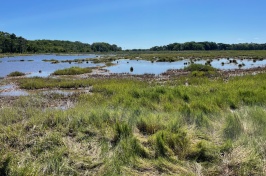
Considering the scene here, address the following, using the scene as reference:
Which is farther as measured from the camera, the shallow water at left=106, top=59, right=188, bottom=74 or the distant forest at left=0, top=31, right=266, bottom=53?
the distant forest at left=0, top=31, right=266, bottom=53

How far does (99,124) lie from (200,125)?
2.75m

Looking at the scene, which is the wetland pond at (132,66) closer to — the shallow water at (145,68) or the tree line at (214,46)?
the shallow water at (145,68)

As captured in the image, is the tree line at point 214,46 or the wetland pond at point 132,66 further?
the tree line at point 214,46

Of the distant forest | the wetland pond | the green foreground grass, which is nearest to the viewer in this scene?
the green foreground grass

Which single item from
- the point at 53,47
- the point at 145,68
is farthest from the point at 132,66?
the point at 53,47

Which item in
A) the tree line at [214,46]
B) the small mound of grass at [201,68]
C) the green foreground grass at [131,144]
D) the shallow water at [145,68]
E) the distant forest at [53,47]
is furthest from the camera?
the tree line at [214,46]

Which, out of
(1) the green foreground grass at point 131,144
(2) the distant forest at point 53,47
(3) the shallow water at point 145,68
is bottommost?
(1) the green foreground grass at point 131,144

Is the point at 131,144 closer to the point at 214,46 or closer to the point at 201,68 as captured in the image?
the point at 201,68

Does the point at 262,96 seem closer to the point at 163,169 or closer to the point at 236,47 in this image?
the point at 163,169

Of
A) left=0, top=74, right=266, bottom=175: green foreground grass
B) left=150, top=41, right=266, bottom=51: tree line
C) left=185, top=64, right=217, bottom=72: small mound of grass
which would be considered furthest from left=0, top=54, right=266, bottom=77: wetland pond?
left=150, top=41, right=266, bottom=51: tree line

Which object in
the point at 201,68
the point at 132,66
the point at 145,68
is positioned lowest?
the point at 145,68

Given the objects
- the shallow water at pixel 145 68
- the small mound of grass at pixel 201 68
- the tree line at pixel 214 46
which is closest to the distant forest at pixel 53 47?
the tree line at pixel 214 46

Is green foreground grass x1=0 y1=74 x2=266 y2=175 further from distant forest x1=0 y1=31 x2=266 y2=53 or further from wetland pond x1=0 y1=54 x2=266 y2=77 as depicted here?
distant forest x1=0 y1=31 x2=266 y2=53

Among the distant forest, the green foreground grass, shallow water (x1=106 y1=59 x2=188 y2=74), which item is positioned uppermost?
the distant forest
